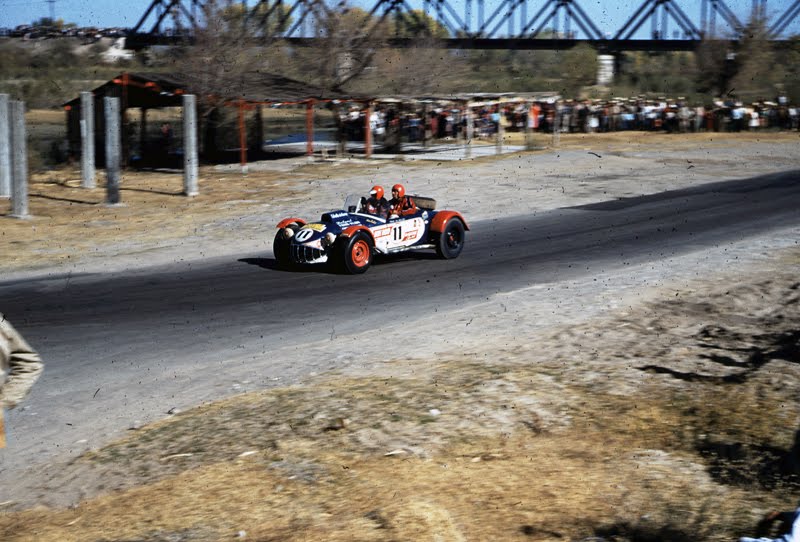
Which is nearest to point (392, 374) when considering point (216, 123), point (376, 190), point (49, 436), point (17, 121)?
point (49, 436)

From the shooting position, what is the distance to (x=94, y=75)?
62906mm

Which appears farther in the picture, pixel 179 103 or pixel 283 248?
pixel 179 103

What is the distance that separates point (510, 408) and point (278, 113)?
6052 cm

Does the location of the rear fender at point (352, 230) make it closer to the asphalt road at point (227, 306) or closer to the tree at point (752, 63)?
the asphalt road at point (227, 306)

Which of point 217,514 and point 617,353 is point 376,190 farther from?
point 217,514

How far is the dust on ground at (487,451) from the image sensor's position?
5.75 m

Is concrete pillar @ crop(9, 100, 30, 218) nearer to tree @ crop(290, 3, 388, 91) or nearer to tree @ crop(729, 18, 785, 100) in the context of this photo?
tree @ crop(290, 3, 388, 91)

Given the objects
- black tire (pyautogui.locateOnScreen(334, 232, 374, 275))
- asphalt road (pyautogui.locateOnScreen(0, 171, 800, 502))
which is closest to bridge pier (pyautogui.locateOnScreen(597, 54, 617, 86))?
asphalt road (pyautogui.locateOnScreen(0, 171, 800, 502))

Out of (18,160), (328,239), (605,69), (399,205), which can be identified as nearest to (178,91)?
(18,160)

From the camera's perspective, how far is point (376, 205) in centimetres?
1502

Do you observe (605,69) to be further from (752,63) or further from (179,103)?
(179,103)

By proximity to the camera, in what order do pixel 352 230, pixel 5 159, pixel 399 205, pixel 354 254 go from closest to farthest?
1. pixel 352 230
2. pixel 354 254
3. pixel 399 205
4. pixel 5 159

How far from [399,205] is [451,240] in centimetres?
129

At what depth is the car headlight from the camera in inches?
568
